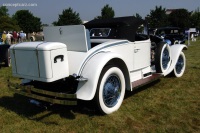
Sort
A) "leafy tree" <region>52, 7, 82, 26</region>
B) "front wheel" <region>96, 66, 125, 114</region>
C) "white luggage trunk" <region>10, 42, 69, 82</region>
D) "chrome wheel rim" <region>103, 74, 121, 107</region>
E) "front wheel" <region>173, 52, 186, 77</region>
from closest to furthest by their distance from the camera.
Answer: "white luggage trunk" <region>10, 42, 69, 82</region> < "front wheel" <region>96, 66, 125, 114</region> < "chrome wheel rim" <region>103, 74, 121, 107</region> < "front wheel" <region>173, 52, 186, 77</region> < "leafy tree" <region>52, 7, 82, 26</region>

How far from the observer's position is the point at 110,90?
14.3 ft

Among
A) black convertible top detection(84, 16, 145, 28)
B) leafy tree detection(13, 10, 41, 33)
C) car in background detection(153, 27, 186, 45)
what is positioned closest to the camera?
black convertible top detection(84, 16, 145, 28)

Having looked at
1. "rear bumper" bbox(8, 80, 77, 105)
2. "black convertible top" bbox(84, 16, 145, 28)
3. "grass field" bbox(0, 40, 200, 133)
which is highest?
"black convertible top" bbox(84, 16, 145, 28)

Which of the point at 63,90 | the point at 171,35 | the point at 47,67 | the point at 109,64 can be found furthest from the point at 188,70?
the point at 171,35

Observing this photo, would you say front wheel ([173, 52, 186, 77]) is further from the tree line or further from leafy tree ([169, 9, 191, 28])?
leafy tree ([169, 9, 191, 28])

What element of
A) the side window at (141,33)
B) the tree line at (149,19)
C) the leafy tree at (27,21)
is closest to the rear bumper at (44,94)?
the side window at (141,33)

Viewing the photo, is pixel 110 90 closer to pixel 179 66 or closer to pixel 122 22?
pixel 122 22

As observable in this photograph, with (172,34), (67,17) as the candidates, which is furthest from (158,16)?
(172,34)

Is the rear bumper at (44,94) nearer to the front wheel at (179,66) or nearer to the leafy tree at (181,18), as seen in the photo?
the front wheel at (179,66)

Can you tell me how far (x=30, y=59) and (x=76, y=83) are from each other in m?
0.86

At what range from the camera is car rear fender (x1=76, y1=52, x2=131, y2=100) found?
3904mm

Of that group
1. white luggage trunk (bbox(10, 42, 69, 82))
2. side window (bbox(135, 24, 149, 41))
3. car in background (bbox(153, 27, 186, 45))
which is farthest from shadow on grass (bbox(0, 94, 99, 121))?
car in background (bbox(153, 27, 186, 45))

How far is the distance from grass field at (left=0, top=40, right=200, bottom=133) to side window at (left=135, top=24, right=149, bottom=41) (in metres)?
1.22

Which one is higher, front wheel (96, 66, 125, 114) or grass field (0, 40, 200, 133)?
front wheel (96, 66, 125, 114)
